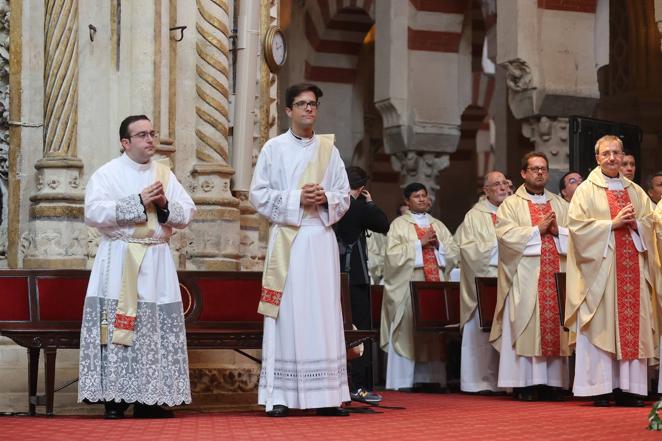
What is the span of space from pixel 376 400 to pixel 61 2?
336 cm

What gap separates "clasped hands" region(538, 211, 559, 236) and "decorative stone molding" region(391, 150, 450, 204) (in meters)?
6.27

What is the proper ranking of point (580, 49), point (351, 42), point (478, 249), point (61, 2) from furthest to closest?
point (351, 42), point (580, 49), point (478, 249), point (61, 2)

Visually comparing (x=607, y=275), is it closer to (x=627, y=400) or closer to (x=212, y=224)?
(x=627, y=400)

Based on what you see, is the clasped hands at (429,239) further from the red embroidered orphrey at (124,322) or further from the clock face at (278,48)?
the red embroidered orphrey at (124,322)

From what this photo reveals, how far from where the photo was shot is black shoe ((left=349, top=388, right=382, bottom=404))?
10.1 metres

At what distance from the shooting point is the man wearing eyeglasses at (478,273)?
1276 centimetres

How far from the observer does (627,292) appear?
10.1m

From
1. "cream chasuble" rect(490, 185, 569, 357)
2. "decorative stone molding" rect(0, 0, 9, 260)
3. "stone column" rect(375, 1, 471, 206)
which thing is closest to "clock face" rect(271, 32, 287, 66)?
"cream chasuble" rect(490, 185, 569, 357)

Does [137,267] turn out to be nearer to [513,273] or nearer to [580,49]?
[513,273]

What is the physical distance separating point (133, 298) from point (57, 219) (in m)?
1.44

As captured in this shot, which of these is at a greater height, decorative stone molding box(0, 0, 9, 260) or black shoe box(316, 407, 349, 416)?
decorative stone molding box(0, 0, 9, 260)

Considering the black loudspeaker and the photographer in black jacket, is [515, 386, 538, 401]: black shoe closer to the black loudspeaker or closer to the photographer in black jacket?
the photographer in black jacket

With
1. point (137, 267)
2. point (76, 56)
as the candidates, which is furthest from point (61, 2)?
point (137, 267)

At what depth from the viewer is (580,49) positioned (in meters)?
15.2
